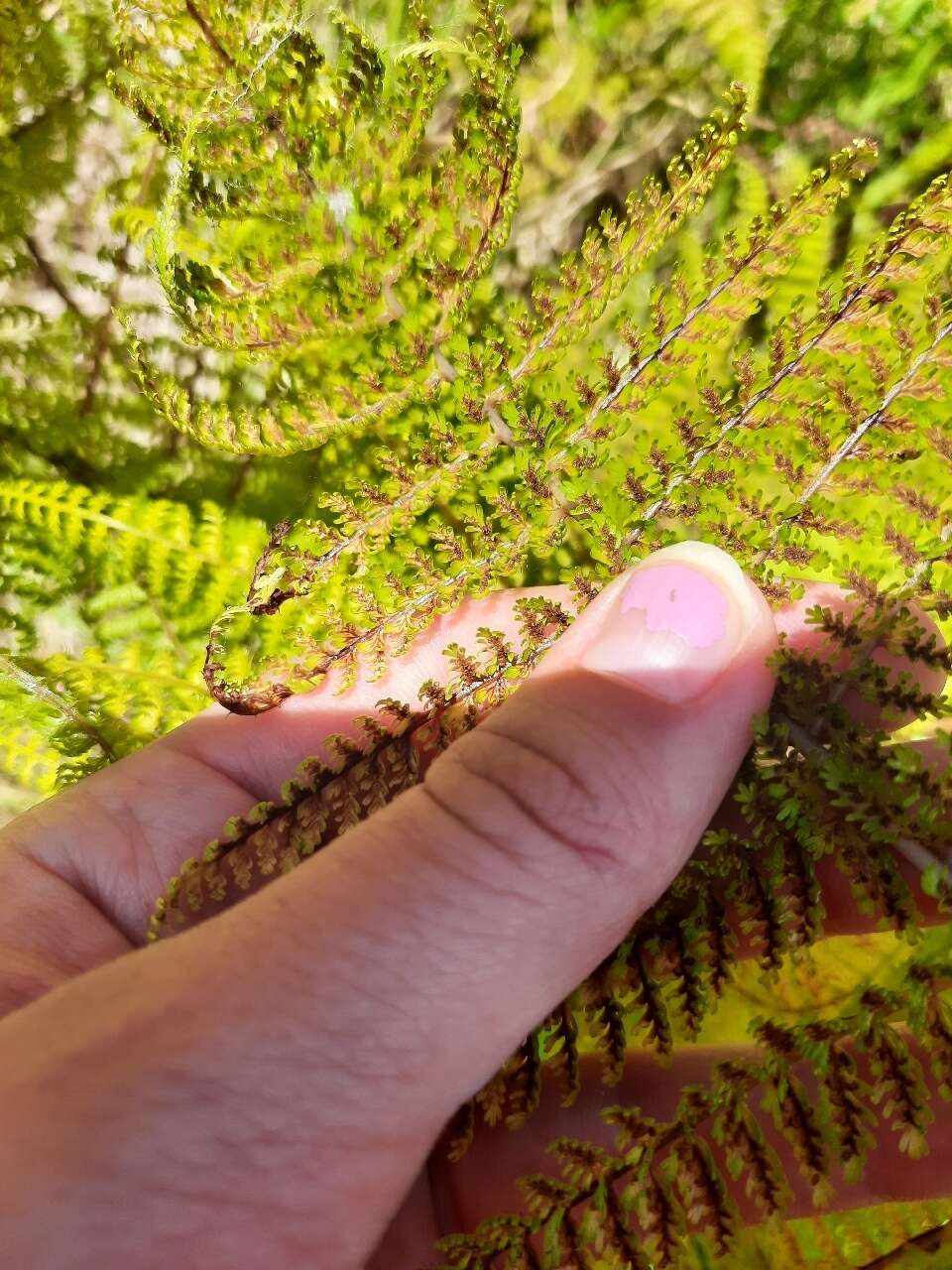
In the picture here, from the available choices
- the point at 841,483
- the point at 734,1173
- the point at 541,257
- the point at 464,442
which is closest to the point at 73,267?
the point at 541,257

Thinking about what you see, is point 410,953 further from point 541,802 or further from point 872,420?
point 872,420

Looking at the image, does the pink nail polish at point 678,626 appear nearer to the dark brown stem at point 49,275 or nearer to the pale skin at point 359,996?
the pale skin at point 359,996

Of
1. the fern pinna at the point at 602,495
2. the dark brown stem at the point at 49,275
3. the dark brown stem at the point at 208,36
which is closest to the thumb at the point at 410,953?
the fern pinna at the point at 602,495

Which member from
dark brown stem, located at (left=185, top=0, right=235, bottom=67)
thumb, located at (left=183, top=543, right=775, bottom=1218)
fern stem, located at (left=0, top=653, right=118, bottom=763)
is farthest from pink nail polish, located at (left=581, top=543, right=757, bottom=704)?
fern stem, located at (left=0, top=653, right=118, bottom=763)

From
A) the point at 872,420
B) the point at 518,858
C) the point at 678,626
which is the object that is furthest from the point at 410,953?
the point at 872,420

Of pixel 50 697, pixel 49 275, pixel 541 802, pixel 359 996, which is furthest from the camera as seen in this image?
pixel 49 275

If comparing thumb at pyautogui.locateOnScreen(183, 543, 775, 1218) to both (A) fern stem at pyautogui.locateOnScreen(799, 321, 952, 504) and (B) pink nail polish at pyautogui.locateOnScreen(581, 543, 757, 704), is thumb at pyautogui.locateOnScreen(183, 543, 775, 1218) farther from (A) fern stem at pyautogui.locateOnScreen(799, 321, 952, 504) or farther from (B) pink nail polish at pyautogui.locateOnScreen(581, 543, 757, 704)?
(A) fern stem at pyautogui.locateOnScreen(799, 321, 952, 504)
